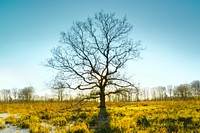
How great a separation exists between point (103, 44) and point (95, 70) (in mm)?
3133

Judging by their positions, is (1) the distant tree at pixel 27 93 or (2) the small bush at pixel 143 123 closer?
(2) the small bush at pixel 143 123

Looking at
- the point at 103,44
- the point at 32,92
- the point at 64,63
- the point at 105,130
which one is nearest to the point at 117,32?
the point at 103,44

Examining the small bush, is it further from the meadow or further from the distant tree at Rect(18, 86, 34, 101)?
the distant tree at Rect(18, 86, 34, 101)

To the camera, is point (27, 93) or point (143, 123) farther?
point (27, 93)

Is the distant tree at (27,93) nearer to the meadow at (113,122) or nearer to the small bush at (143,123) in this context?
the meadow at (113,122)

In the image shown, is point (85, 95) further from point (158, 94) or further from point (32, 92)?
point (158, 94)

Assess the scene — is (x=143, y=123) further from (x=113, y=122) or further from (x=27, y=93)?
(x=27, y=93)

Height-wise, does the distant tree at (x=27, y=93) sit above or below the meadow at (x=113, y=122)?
below

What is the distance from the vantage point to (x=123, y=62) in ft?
78.5

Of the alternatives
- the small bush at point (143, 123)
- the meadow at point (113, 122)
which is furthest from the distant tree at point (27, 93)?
the small bush at point (143, 123)

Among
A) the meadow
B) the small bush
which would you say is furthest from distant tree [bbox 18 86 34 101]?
the small bush

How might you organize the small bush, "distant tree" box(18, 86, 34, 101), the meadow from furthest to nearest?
"distant tree" box(18, 86, 34, 101) → the small bush → the meadow

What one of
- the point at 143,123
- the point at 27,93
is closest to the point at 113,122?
the point at 143,123

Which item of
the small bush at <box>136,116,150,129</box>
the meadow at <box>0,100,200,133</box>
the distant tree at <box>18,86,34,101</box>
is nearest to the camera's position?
the meadow at <box>0,100,200,133</box>
